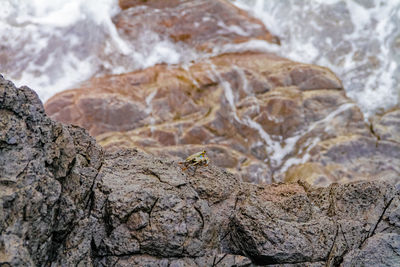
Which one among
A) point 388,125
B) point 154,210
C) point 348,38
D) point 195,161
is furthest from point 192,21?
point 154,210

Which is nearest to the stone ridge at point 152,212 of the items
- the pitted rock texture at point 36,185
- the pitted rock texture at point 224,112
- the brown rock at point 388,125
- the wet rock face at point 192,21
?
the pitted rock texture at point 36,185

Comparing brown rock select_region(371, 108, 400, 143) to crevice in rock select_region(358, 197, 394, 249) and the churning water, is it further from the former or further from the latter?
crevice in rock select_region(358, 197, 394, 249)

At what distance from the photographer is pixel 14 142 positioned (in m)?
7.06

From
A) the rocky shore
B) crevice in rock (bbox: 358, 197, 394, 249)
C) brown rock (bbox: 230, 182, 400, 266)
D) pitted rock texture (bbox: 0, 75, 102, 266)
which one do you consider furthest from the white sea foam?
pitted rock texture (bbox: 0, 75, 102, 266)

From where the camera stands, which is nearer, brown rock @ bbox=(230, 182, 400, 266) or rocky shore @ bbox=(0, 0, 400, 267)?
rocky shore @ bbox=(0, 0, 400, 267)

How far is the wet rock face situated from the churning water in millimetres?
882

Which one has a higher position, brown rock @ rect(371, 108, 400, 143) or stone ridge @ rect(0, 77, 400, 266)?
stone ridge @ rect(0, 77, 400, 266)

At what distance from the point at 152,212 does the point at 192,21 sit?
1248 inches

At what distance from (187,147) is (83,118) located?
8098mm

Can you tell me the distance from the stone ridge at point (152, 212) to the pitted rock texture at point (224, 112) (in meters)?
17.8

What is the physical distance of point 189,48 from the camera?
1438 inches

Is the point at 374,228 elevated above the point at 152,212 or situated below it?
below

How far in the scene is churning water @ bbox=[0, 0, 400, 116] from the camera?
101 feet

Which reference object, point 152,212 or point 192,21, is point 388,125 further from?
point 152,212
